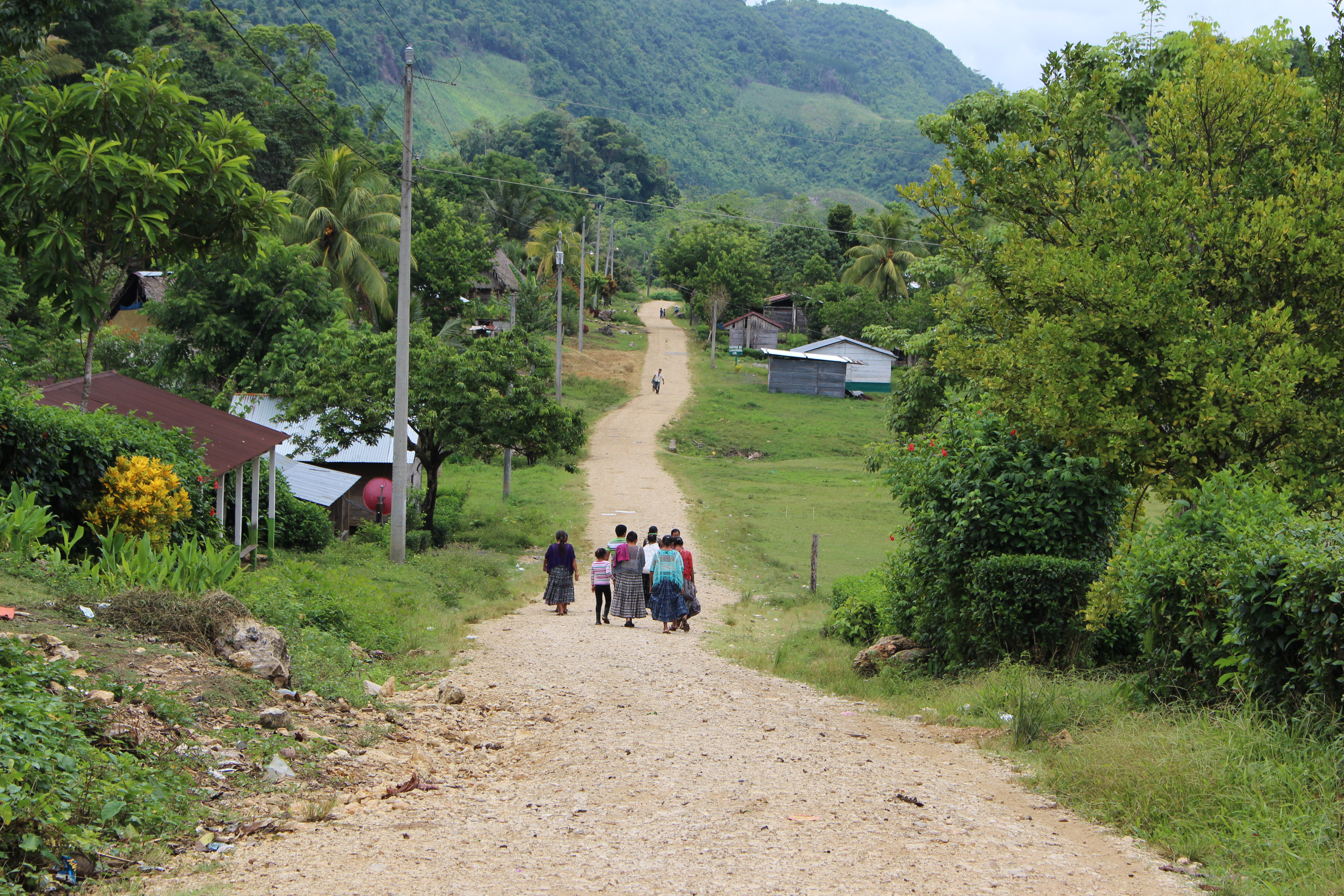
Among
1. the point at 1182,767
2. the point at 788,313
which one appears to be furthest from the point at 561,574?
the point at 788,313

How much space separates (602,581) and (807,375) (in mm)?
44978

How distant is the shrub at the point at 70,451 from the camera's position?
36.7 ft

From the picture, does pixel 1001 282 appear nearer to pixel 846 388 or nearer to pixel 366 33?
pixel 846 388

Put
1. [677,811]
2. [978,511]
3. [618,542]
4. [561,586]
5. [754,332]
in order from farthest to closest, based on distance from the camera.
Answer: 1. [754,332]
2. [561,586]
3. [618,542]
4. [978,511]
5. [677,811]

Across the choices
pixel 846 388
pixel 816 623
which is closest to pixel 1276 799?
pixel 816 623

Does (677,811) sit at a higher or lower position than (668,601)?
higher

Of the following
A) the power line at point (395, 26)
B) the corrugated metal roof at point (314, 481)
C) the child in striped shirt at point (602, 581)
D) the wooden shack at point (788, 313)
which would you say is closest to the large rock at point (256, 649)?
the child in striped shirt at point (602, 581)

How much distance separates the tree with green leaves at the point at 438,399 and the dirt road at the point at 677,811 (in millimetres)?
14275

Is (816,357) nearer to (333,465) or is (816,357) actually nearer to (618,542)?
(333,465)

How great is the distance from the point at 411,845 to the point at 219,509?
12.3 metres

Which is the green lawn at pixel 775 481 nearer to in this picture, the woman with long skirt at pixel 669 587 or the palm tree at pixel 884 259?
the woman with long skirt at pixel 669 587

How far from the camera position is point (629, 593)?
50.7 ft

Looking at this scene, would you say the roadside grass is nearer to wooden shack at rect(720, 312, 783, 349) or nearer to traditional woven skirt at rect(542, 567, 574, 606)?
traditional woven skirt at rect(542, 567, 574, 606)

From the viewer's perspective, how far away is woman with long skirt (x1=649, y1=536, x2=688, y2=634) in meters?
15.1
